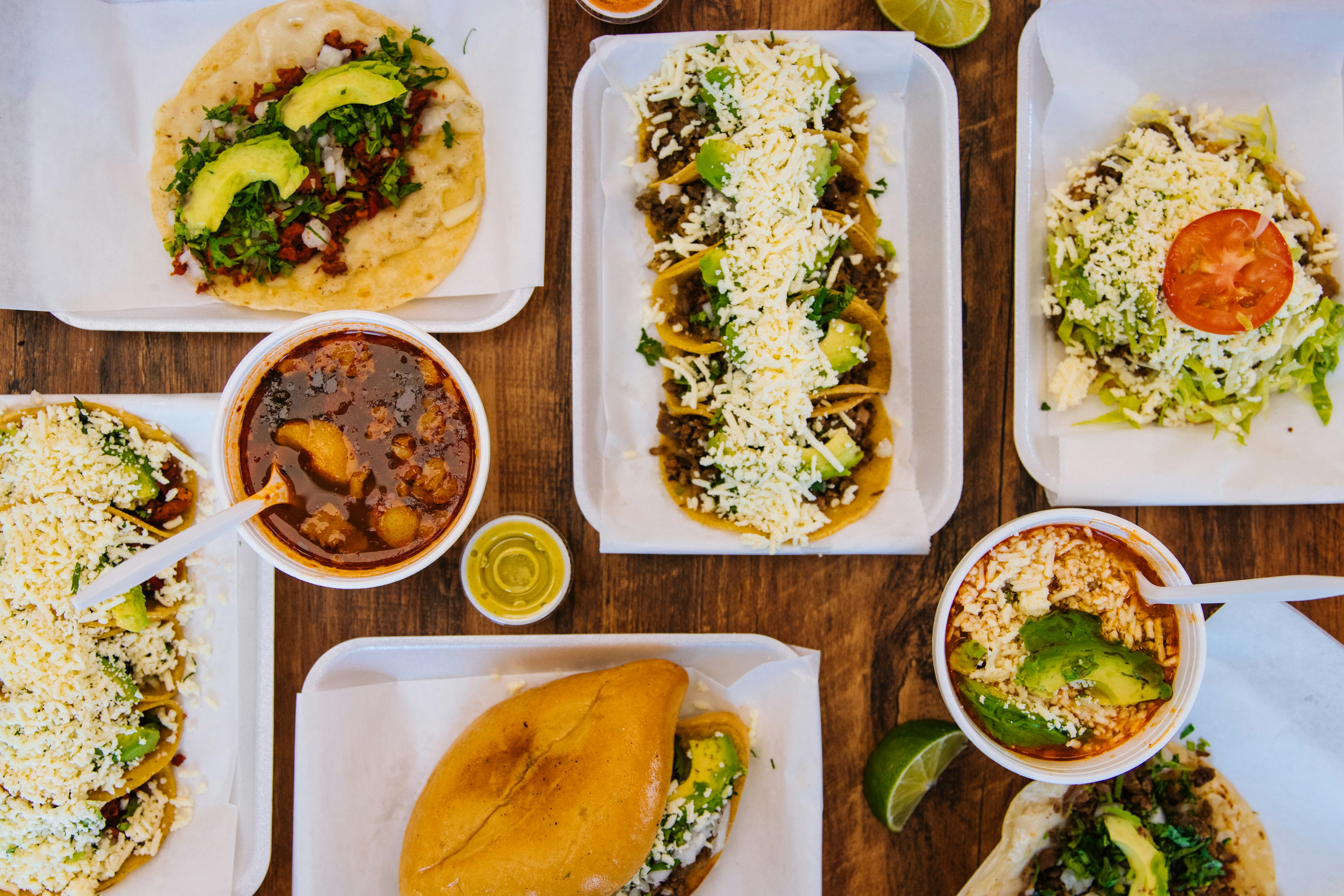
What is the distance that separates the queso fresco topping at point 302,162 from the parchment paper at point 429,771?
1348 millimetres

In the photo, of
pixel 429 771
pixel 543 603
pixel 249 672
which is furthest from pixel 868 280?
pixel 249 672

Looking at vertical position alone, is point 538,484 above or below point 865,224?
below

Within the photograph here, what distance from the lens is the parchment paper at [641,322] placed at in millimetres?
2408

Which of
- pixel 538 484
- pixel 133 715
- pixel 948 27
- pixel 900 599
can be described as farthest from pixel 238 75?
pixel 900 599

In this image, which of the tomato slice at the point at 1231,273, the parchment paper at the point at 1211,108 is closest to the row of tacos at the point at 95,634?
the parchment paper at the point at 1211,108

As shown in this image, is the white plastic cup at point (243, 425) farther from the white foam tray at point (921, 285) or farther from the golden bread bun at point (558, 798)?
the golden bread bun at point (558, 798)

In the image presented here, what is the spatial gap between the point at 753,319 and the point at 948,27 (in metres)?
1.13

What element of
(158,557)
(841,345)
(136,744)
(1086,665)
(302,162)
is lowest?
(136,744)

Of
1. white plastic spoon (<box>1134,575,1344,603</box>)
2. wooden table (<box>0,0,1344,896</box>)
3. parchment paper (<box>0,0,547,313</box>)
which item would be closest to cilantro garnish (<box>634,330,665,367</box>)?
wooden table (<box>0,0,1344,896</box>)

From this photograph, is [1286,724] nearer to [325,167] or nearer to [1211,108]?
[1211,108]

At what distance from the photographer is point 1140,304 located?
239 centimetres

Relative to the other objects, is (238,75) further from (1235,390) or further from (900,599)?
(1235,390)

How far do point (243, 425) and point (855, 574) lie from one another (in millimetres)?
1760

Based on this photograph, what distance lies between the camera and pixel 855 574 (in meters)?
2.54
